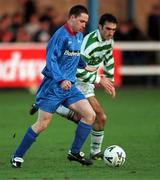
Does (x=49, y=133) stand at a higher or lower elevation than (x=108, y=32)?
lower

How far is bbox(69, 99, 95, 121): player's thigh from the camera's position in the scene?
10.6 meters

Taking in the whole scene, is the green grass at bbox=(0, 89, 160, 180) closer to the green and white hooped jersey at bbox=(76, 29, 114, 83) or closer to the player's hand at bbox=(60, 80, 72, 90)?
the player's hand at bbox=(60, 80, 72, 90)

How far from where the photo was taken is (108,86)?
11.2m

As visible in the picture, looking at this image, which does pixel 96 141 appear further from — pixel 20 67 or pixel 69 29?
pixel 20 67

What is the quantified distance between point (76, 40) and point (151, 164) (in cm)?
179

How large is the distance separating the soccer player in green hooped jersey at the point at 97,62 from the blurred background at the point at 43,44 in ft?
31.1

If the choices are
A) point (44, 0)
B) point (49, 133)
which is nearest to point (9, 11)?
point (44, 0)

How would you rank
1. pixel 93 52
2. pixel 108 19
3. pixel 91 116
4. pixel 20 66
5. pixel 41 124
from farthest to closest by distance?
1. pixel 20 66
2. pixel 93 52
3. pixel 108 19
4. pixel 91 116
5. pixel 41 124

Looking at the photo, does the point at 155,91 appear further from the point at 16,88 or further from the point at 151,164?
the point at 151,164

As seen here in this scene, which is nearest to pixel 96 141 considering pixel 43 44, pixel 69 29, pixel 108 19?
pixel 108 19

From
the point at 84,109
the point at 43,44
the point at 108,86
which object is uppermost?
the point at 108,86

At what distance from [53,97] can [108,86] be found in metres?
0.95

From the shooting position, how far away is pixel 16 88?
72.0ft

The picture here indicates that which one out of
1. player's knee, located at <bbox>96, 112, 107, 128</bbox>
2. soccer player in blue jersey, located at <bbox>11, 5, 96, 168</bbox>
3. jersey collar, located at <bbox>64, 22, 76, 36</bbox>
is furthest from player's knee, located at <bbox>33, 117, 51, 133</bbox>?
player's knee, located at <bbox>96, 112, 107, 128</bbox>
